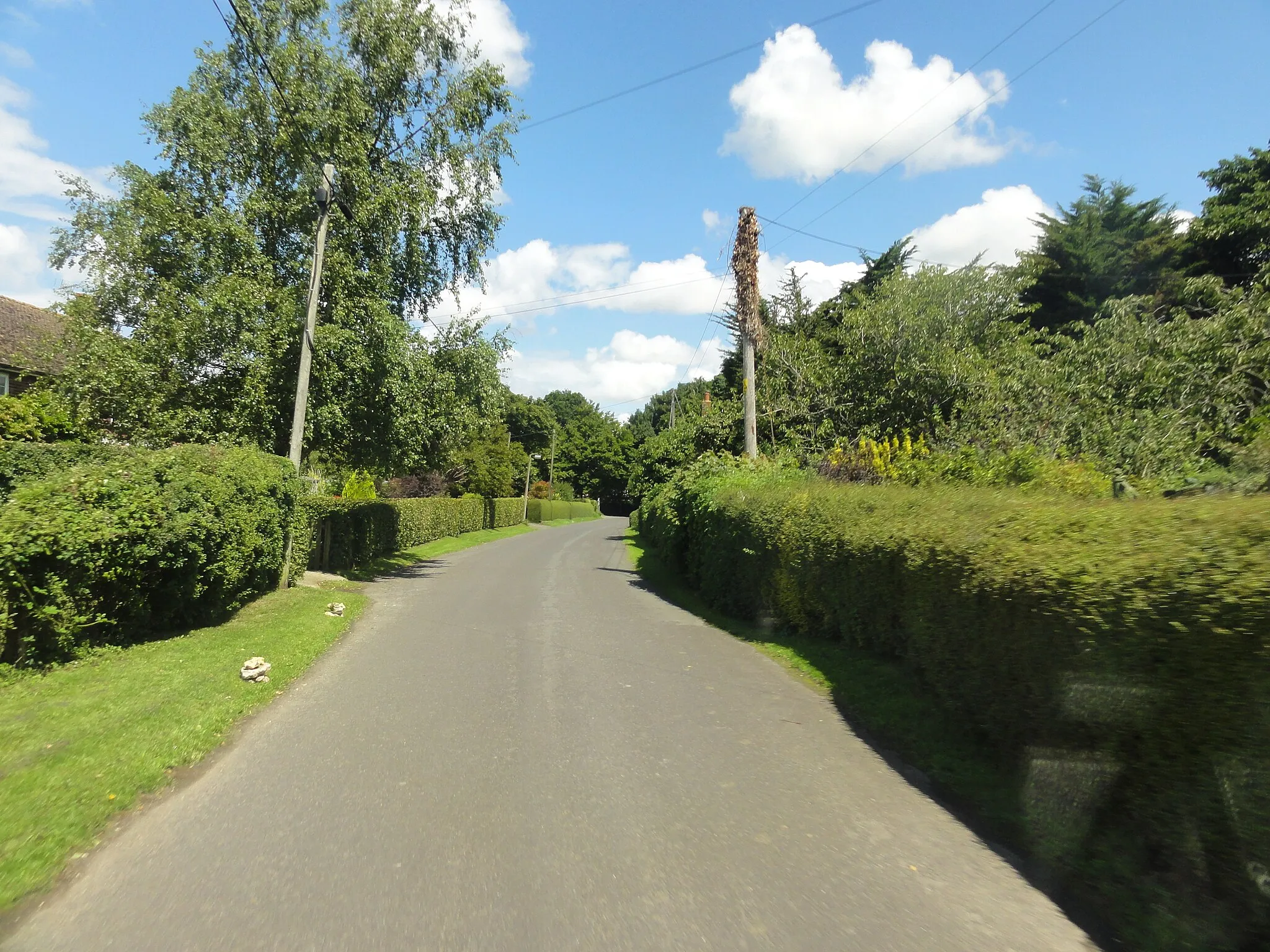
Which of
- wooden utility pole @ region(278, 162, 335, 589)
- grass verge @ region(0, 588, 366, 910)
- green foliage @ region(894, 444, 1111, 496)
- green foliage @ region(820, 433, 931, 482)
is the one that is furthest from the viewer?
wooden utility pole @ region(278, 162, 335, 589)

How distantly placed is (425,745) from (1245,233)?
27.2 meters

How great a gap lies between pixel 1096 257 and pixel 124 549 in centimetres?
3251

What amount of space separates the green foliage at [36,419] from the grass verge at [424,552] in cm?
712

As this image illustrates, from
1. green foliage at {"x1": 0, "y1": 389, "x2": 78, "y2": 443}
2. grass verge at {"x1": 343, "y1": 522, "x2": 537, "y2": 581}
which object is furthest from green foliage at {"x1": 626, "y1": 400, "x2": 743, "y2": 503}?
green foliage at {"x1": 0, "y1": 389, "x2": 78, "y2": 443}

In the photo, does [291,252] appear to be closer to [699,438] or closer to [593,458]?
[699,438]

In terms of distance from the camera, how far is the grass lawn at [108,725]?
4316 millimetres

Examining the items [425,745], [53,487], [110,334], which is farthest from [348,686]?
[110,334]

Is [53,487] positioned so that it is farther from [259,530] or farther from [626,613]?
[626,613]

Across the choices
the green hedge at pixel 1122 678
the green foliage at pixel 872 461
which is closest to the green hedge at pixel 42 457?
the green hedge at pixel 1122 678

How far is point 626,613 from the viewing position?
47.9 ft

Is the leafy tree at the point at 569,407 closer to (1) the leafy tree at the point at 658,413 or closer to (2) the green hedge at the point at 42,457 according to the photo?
(1) the leafy tree at the point at 658,413

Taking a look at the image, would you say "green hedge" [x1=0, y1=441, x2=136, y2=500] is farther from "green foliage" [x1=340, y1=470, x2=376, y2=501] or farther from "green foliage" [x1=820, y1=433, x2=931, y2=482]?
"green foliage" [x1=340, y1=470, x2=376, y2=501]

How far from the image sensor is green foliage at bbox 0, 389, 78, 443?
17.6 m

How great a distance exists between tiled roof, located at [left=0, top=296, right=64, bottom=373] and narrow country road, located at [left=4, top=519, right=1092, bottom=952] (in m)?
15.4
